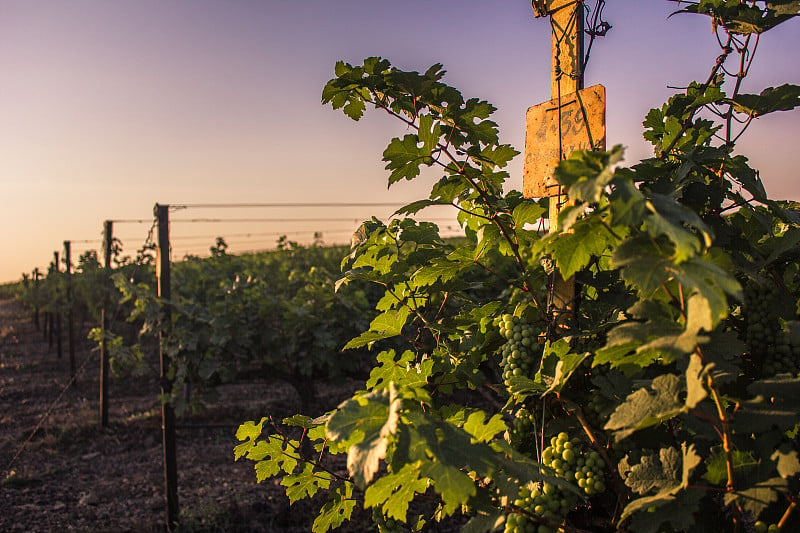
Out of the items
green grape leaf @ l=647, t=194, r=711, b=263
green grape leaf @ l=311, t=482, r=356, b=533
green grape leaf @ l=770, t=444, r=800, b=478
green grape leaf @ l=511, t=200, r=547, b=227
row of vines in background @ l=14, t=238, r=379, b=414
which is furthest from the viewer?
row of vines in background @ l=14, t=238, r=379, b=414

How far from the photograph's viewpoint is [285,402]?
944 centimetres

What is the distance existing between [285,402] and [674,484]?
8.73m

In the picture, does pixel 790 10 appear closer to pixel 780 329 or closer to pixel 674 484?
pixel 780 329

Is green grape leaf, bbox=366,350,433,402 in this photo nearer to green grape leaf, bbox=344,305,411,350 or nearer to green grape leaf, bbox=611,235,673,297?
green grape leaf, bbox=344,305,411,350

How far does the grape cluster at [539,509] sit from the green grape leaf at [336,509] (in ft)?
1.80

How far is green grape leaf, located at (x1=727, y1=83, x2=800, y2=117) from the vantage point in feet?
5.55

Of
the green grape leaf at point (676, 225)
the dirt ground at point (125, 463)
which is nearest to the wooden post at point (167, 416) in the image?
the dirt ground at point (125, 463)

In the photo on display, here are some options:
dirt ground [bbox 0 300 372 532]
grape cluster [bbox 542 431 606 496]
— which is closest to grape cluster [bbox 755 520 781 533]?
grape cluster [bbox 542 431 606 496]

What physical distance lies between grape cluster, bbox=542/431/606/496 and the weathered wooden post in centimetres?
41

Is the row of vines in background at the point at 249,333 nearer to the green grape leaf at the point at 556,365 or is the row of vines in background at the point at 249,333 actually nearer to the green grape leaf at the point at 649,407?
the green grape leaf at the point at 556,365

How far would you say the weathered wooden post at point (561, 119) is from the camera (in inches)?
71.2

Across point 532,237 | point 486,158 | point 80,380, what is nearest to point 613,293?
point 532,237

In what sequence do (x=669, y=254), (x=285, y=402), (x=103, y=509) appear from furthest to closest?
(x=285, y=402)
(x=103, y=509)
(x=669, y=254)

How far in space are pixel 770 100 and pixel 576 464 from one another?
1.17 metres
